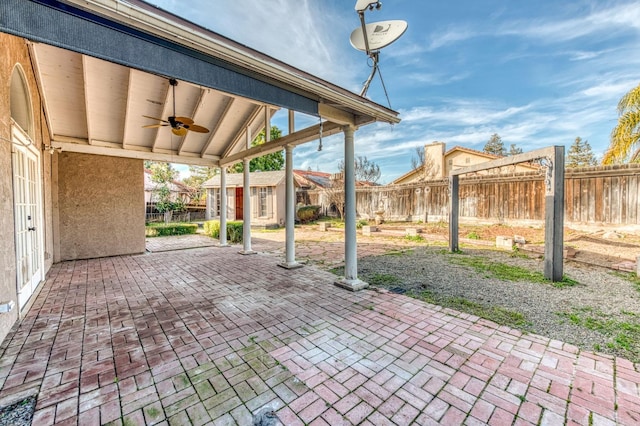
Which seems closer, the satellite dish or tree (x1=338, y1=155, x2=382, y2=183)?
the satellite dish

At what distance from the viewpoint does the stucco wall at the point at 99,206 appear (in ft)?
21.4

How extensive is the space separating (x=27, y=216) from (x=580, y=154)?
4404 cm

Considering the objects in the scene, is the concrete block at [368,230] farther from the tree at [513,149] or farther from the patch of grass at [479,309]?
the tree at [513,149]

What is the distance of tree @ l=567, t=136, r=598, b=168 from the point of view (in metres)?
29.7

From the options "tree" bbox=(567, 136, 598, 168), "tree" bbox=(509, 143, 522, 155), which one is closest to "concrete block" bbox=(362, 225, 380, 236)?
"tree" bbox=(567, 136, 598, 168)

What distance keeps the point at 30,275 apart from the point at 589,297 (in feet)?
27.3

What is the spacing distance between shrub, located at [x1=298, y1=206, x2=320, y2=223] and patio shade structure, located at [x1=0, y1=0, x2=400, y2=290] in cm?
782

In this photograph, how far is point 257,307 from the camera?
3.56 m

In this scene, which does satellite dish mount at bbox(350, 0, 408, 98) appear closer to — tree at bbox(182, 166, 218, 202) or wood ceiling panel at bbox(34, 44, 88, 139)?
wood ceiling panel at bbox(34, 44, 88, 139)

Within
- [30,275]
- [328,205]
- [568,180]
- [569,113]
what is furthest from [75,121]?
[569,113]

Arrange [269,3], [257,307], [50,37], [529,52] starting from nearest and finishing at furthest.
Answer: [50,37] → [257,307] → [269,3] → [529,52]

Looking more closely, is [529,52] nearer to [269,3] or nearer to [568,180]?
[568,180]

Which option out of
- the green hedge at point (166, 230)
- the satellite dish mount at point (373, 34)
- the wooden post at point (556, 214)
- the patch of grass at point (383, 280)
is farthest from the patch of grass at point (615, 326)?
the green hedge at point (166, 230)

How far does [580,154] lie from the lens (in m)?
30.5
